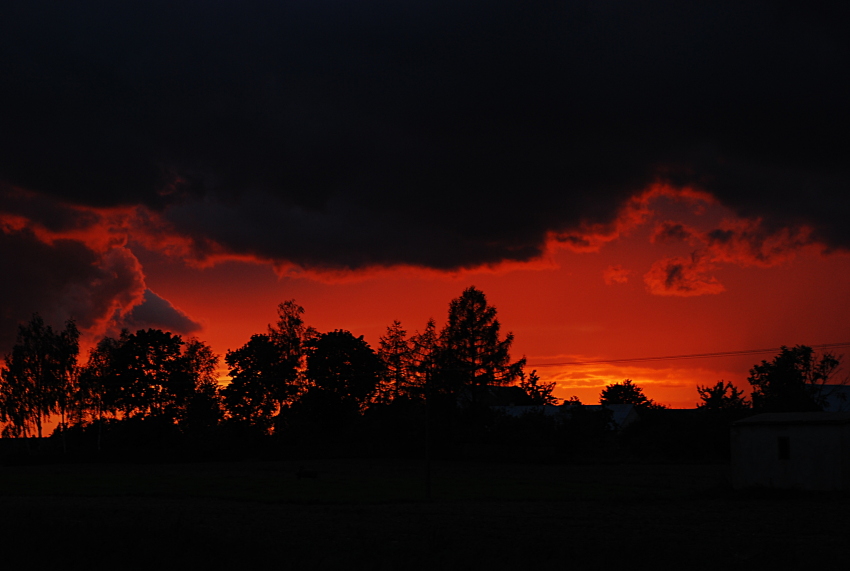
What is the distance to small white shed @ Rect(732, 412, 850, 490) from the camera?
116 ft

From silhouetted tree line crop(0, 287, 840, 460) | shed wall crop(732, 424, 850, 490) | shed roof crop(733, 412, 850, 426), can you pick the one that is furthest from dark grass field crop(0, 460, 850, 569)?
silhouetted tree line crop(0, 287, 840, 460)

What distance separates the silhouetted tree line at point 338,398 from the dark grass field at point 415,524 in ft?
84.8

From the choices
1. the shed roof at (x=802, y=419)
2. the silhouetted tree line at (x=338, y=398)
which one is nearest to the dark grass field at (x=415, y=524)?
the shed roof at (x=802, y=419)

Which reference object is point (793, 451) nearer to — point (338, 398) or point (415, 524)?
point (415, 524)

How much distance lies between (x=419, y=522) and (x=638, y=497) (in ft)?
48.7

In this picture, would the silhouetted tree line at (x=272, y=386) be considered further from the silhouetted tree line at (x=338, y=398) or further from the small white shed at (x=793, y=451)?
the small white shed at (x=793, y=451)

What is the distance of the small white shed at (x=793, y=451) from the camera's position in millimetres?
35500

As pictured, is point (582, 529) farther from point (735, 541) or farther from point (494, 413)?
point (494, 413)

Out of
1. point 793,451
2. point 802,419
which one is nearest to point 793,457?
point 793,451

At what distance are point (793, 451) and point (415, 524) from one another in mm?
22276

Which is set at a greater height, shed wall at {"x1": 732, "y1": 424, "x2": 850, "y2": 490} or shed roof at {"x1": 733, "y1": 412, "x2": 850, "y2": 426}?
shed roof at {"x1": 733, "y1": 412, "x2": 850, "y2": 426}

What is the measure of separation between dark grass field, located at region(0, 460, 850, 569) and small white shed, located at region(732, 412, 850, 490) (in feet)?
4.06

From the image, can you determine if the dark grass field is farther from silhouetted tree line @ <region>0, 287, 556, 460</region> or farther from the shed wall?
silhouetted tree line @ <region>0, 287, 556, 460</region>

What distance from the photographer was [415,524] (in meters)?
24.3
